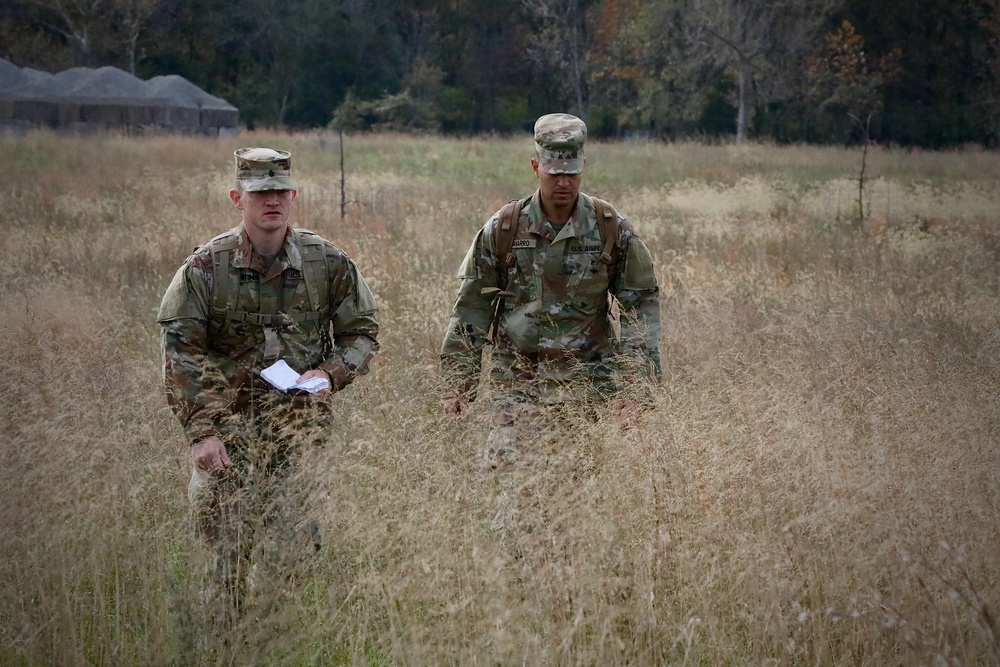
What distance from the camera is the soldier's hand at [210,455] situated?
3582mm

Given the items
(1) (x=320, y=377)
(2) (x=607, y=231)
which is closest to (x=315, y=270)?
(1) (x=320, y=377)

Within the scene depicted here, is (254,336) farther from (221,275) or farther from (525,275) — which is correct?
(525,275)

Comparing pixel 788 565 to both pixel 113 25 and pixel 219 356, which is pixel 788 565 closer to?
pixel 219 356

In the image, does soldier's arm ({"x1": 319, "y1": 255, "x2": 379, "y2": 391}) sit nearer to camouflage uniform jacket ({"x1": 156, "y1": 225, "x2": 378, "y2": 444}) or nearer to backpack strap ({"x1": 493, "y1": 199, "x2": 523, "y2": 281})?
camouflage uniform jacket ({"x1": 156, "y1": 225, "x2": 378, "y2": 444})

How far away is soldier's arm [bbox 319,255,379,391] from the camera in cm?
403

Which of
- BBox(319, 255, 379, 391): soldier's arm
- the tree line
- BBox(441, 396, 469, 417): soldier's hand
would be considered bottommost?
BBox(441, 396, 469, 417): soldier's hand

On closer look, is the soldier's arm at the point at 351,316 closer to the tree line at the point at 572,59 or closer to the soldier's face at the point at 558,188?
the soldier's face at the point at 558,188

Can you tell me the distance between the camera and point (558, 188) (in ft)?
14.2

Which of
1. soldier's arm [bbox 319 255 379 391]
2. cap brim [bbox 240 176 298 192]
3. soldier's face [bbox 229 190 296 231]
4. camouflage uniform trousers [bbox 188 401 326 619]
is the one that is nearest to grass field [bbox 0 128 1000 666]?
camouflage uniform trousers [bbox 188 401 326 619]

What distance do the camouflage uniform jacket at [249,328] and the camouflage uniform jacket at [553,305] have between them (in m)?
0.51

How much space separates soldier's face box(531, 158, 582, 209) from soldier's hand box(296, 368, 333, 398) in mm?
1206

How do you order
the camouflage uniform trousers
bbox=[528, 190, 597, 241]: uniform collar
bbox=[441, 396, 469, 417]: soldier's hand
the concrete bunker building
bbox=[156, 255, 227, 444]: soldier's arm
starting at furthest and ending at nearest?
1. the concrete bunker building
2. bbox=[528, 190, 597, 241]: uniform collar
3. bbox=[441, 396, 469, 417]: soldier's hand
4. bbox=[156, 255, 227, 444]: soldier's arm
5. the camouflage uniform trousers

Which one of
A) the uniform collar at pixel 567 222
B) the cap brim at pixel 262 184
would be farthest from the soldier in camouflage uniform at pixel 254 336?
the uniform collar at pixel 567 222

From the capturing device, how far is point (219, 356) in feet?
13.2
